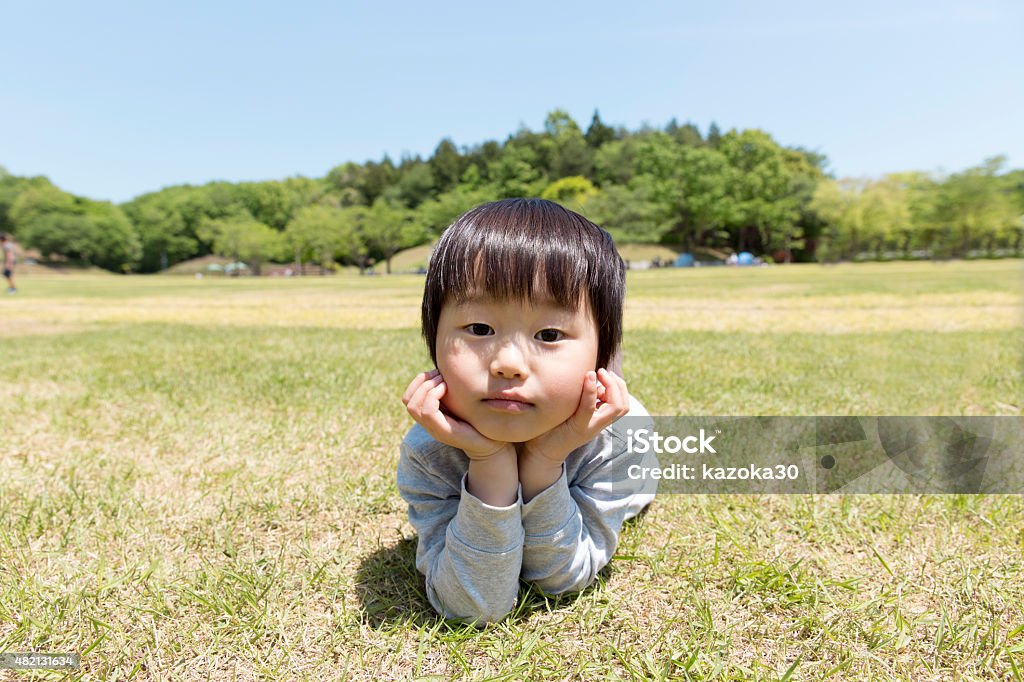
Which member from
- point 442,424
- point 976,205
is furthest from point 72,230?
point 976,205

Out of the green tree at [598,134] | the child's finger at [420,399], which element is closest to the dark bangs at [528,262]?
the child's finger at [420,399]

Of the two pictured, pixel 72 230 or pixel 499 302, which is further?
pixel 72 230

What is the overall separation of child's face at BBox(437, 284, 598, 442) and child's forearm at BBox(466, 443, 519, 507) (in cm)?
9

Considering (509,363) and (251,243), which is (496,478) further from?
(251,243)

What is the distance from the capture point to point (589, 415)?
148cm

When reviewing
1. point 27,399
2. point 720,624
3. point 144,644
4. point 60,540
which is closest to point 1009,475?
point 720,624

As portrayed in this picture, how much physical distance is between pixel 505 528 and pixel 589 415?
14.7 inches

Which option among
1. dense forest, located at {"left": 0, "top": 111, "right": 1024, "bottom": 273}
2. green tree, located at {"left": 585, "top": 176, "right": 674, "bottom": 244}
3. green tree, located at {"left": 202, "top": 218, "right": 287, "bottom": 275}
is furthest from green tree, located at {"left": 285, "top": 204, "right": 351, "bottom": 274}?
green tree, located at {"left": 585, "top": 176, "right": 674, "bottom": 244}

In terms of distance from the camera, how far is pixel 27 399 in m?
4.26

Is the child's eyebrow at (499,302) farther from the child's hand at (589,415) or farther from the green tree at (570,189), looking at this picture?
the green tree at (570,189)

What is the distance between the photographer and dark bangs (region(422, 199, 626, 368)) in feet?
4.72

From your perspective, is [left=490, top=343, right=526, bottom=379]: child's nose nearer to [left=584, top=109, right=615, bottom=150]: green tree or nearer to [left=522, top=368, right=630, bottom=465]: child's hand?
[left=522, top=368, right=630, bottom=465]: child's hand

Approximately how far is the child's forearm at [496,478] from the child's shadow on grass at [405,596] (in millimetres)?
363

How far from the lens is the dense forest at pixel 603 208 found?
55156 mm
